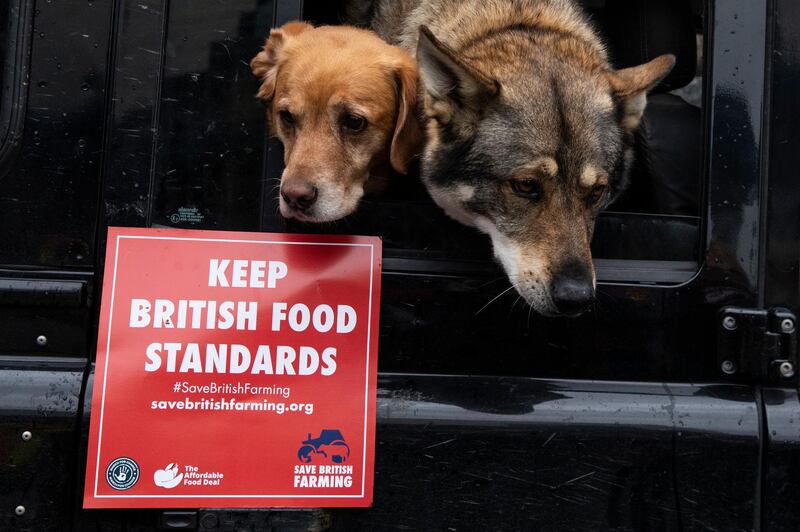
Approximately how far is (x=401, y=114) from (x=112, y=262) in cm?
99

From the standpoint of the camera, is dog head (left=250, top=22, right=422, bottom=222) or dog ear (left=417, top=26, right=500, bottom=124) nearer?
dog ear (left=417, top=26, right=500, bottom=124)

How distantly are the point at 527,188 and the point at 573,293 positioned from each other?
0.42 metres

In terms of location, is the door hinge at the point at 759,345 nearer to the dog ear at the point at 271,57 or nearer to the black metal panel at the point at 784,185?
the black metal panel at the point at 784,185

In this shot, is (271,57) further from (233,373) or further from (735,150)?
(735,150)

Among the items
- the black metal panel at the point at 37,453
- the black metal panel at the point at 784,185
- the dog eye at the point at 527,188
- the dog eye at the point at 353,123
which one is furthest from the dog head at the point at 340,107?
the black metal panel at the point at 784,185

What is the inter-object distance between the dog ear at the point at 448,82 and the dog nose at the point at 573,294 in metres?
0.61

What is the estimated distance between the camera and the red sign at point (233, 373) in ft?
5.42

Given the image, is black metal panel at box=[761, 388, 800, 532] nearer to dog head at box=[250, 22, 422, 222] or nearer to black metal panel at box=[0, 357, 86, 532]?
dog head at box=[250, 22, 422, 222]

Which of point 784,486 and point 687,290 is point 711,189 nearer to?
point 687,290

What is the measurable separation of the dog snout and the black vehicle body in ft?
0.15

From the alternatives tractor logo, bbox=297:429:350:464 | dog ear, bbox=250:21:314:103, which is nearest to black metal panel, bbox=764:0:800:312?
tractor logo, bbox=297:429:350:464

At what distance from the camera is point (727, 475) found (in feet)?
5.62

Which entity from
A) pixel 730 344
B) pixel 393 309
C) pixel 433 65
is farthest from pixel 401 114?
pixel 730 344

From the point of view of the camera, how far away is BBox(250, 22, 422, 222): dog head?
212cm
